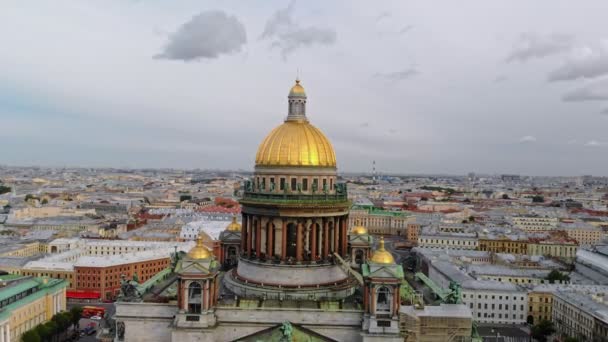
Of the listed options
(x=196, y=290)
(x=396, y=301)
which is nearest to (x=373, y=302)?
(x=396, y=301)

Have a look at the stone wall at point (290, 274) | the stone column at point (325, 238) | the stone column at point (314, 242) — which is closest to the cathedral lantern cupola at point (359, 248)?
the stone wall at point (290, 274)

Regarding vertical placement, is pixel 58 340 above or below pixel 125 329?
below

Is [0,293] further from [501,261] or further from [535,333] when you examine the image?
[501,261]

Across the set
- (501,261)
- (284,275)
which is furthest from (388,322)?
(501,261)

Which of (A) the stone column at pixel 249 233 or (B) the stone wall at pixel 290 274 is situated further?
(A) the stone column at pixel 249 233

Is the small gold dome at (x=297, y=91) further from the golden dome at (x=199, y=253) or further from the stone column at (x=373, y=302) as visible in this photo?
the stone column at (x=373, y=302)

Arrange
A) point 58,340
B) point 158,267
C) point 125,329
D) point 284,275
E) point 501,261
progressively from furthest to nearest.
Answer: point 501,261, point 158,267, point 58,340, point 284,275, point 125,329

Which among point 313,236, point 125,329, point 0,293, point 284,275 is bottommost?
point 0,293
